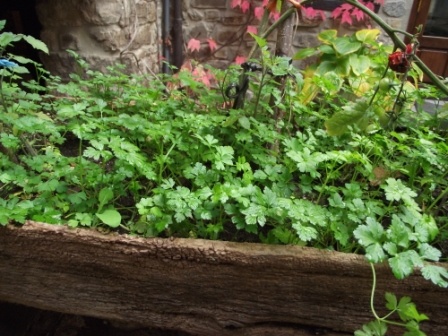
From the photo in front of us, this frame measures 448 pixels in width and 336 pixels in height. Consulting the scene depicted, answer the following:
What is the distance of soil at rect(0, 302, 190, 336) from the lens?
103cm

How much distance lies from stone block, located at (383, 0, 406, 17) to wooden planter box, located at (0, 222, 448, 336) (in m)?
2.57

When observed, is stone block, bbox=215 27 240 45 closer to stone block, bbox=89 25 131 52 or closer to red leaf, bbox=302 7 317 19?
red leaf, bbox=302 7 317 19

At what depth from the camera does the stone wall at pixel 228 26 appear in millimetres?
2709

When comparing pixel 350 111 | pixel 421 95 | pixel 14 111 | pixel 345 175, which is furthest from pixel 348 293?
pixel 14 111

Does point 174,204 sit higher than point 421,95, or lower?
lower

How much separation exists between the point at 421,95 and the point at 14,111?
1.43m

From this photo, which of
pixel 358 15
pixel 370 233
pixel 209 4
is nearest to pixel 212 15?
pixel 209 4

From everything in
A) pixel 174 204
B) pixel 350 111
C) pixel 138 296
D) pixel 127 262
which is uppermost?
pixel 350 111

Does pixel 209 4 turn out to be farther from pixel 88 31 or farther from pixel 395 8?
pixel 395 8

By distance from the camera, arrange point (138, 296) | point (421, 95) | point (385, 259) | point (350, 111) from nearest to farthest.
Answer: point (385, 259)
point (138, 296)
point (350, 111)
point (421, 95)

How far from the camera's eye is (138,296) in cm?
84

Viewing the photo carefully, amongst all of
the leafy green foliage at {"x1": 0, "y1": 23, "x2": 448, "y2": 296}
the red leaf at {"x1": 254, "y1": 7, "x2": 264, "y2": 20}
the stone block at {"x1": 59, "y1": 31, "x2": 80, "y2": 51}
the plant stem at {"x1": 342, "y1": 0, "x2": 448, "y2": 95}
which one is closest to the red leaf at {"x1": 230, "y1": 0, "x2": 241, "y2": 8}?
the red leaf at {"x1": 254, "y1": 7, "x2": 264, "y2": 20}

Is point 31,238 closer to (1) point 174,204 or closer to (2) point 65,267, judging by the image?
(2) point 65,267

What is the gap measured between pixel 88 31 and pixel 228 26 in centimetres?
132
